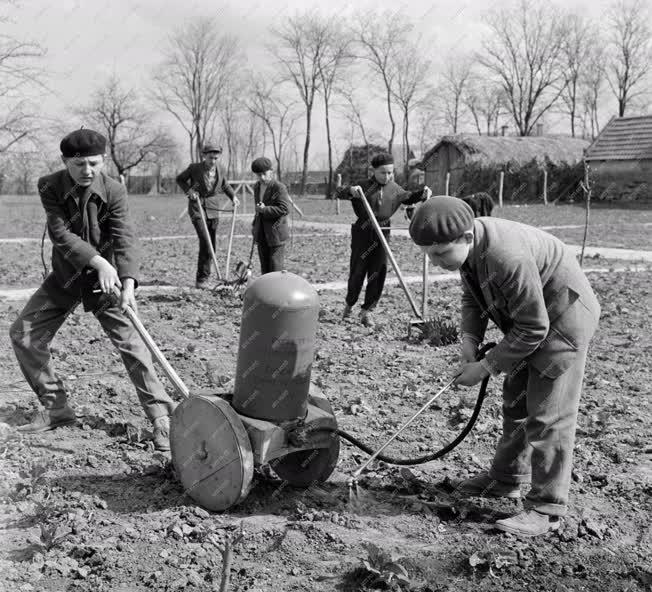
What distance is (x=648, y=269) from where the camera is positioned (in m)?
12.2

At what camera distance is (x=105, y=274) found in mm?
4090

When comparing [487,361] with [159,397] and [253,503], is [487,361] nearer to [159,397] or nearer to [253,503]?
[253,503]

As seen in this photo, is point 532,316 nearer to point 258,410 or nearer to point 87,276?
point 258,410

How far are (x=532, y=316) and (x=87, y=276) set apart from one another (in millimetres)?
2538

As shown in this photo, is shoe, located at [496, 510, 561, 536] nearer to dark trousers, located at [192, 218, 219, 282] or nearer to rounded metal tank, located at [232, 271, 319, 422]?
rounded metal tank, located at [232, 271, 319, 422]

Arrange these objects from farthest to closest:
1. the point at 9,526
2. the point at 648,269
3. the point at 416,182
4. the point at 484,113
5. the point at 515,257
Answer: the point at 484,113, the point at 416,182, the point at 648,269, the point at 9,526, the point at 515,257

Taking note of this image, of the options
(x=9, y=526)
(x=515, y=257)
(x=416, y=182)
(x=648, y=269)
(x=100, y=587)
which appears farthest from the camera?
(x=416, y=182)

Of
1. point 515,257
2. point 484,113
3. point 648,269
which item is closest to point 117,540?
point 515,257

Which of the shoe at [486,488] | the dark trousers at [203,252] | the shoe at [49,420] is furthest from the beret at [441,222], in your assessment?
the dark trousers at [203,252]

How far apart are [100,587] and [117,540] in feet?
1.17

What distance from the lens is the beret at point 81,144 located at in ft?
13.3

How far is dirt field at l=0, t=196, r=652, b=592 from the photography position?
3076 millimetres

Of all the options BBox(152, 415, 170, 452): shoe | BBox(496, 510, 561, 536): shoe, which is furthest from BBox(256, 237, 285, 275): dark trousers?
BBox(496, 510, 561, 536): shoe

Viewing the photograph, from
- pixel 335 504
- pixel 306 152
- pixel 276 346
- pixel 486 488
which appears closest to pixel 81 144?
pixel 276 346
